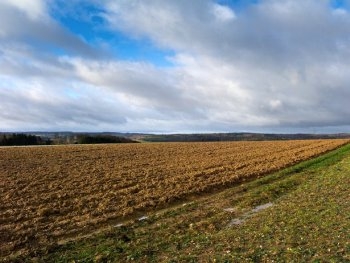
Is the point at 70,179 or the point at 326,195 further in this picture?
the point at 70,179

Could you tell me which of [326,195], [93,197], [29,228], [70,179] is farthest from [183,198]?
[70,179]

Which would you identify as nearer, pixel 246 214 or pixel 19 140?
pixel 246 214

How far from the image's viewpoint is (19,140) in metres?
125

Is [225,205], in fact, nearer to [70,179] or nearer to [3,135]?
[70,179]

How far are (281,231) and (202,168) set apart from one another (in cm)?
2476

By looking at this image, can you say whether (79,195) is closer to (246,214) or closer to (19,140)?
(246,214)

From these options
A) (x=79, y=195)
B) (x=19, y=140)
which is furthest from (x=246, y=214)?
(x=19, y=140)

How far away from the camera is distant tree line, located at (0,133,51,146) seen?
A: 399 feet

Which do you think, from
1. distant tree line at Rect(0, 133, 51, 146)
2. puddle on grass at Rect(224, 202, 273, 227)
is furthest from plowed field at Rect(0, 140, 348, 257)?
distant tree line at Rect(0, 133, 51, 146)

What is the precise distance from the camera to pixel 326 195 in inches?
838

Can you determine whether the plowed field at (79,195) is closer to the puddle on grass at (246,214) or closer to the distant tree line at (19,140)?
the puddle on grass at (246,214)

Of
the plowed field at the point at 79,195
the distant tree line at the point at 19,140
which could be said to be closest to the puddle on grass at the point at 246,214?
the plowed field at the point at 79,195

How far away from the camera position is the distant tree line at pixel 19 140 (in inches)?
4788

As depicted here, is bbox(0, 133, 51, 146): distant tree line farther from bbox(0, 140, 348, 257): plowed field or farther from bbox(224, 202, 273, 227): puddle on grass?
bbox(224, 202, 273, 227): puddle on grass
